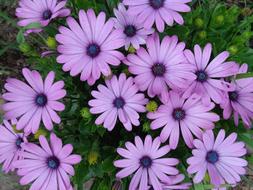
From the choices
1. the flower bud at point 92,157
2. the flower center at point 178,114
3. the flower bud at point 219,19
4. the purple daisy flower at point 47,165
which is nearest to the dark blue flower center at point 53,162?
the purple daisy flower at point 47,165

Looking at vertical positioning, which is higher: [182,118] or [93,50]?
[93,50]

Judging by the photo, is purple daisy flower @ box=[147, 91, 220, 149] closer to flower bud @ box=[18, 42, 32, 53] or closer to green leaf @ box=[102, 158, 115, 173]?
green leaf @ box=[102, 158, 115, 173]

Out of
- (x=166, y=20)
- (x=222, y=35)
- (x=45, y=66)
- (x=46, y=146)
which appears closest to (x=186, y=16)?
(x=222, y=35)

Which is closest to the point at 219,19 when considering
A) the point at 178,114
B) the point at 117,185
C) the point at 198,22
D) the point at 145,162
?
the point at 198,22

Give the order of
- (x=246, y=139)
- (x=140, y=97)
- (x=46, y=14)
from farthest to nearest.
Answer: (x=246, y=139) → (x=46, y=14) → (x=140, y=97)

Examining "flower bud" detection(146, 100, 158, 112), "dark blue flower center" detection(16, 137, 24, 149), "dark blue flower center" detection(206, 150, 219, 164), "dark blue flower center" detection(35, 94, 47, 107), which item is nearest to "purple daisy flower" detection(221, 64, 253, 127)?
"dark blue flower center" detection(206, 150, 219, 164)

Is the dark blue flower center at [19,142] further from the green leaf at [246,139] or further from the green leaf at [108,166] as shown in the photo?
the green leaf at [246,139]

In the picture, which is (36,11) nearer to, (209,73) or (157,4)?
(157,4)

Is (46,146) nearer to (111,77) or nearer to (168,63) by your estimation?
(111,77)
